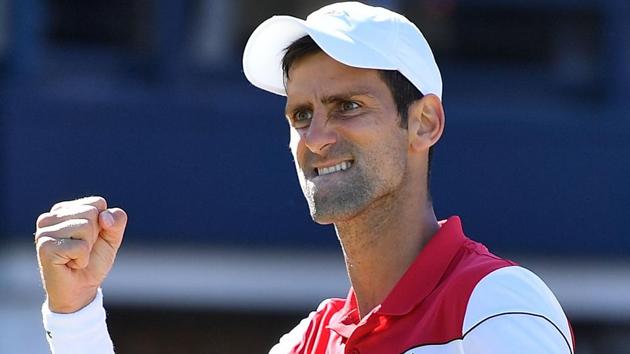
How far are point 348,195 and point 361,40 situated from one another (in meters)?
0.29

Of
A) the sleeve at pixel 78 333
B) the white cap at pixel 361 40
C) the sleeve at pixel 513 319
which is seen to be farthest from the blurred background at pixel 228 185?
the sleeve at pixel 513 319

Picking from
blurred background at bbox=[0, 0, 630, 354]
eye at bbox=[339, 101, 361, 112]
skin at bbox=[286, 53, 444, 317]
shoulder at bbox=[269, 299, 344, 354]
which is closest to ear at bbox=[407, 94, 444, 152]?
skin at bbox=[286, 53, 444, 317]

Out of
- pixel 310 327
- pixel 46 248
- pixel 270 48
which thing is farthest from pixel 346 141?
pixel 46 248

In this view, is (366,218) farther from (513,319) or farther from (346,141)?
(513,319)

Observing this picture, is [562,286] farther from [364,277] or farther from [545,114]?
[364,277]

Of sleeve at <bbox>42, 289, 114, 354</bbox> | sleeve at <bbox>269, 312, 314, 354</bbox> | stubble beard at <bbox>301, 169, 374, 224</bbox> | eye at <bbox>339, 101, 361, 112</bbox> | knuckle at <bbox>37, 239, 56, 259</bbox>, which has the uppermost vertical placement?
eye at <bbox>339, 101, 361, 112</bbox>

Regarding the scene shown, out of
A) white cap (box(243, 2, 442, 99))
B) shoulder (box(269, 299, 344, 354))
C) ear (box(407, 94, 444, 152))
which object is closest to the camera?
white cap (box(243, 2, 442, 99))

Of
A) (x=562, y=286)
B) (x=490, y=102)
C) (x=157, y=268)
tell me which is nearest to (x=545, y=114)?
(x=490, y=102)

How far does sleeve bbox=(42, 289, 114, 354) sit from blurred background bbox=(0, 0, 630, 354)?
468 centimetres

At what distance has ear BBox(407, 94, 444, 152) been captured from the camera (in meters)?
2.74

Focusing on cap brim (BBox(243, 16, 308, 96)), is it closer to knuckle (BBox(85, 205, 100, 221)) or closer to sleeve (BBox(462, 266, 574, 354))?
knuckle (BBox(85, 205, 100, 221))

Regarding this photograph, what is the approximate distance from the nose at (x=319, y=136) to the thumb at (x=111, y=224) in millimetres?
382

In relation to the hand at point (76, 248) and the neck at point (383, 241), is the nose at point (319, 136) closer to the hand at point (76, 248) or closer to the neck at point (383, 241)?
the neck at point (383, 241)

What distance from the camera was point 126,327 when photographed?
7922 mm
